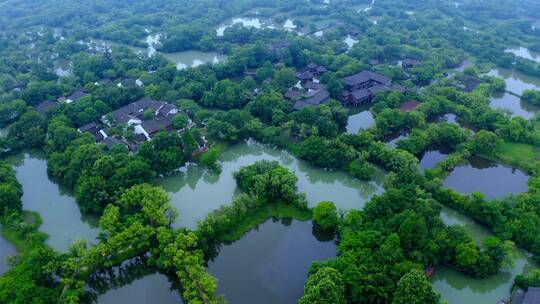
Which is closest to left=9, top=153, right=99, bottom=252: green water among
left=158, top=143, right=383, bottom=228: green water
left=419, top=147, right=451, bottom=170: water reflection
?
left=158, top=143, right=383, bottom=228: green water

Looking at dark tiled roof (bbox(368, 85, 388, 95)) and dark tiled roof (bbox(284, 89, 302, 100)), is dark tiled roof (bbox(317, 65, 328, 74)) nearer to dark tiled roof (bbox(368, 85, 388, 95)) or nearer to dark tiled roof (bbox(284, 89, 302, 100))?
dark tiled roof (bbox(284, 89, 302, 100))

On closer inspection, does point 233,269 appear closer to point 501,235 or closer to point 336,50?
point 501,235

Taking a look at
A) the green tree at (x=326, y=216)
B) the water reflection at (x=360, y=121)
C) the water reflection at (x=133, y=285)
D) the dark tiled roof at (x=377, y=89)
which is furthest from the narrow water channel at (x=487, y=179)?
the water reflection at (x=133, y=285)

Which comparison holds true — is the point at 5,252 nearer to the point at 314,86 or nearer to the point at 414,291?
the point at 414,291

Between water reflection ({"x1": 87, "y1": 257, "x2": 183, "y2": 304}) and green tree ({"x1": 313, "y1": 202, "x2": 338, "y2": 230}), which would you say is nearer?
water reflection ({"x1": 87, "y1": 257, "x2": 183, "y2": 304})

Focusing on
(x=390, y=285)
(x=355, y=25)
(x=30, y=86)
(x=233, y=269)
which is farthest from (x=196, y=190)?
(x=355, y=25)

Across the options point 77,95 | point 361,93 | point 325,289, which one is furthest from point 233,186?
point 77,95

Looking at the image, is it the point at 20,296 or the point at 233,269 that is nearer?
the point at 20,296

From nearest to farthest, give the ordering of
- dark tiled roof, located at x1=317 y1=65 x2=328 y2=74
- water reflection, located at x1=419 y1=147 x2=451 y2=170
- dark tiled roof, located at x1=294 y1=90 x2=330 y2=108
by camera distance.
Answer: water reflection, located at x1=419 y1=147 x2=451 y2=170 < dark tiled roof, located at x1=294 y1=90 x2=330 y2=108 < dark tiled roof, located at x1=317 y1=65 x2=328 y2=74
